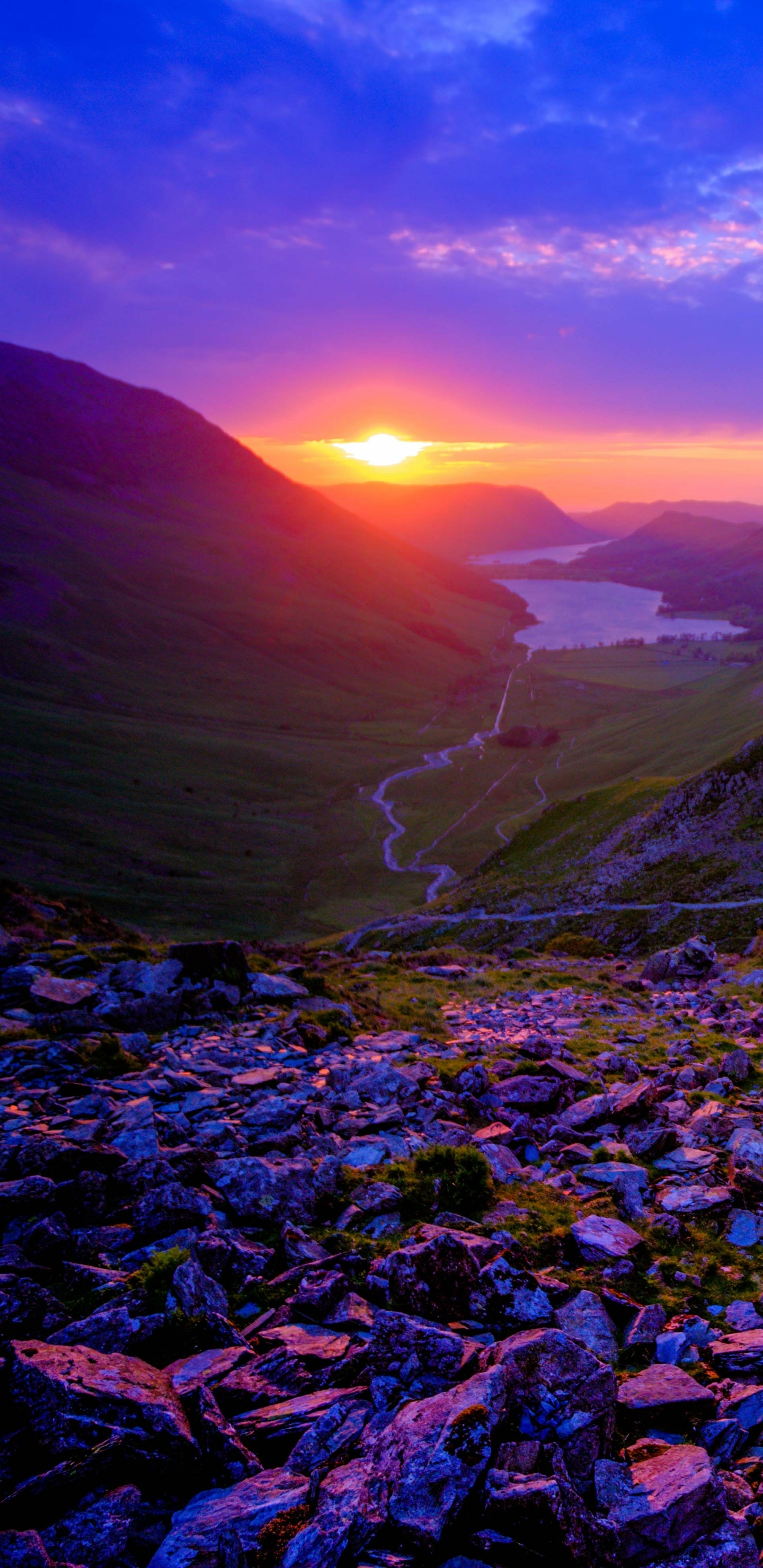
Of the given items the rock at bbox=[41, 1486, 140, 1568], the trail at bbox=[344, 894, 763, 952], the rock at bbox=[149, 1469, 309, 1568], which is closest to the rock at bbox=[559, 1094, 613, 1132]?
the rock at bbox=[149, 1469, 309, 1568]

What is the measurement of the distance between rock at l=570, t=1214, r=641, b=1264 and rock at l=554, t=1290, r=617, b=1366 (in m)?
1.10

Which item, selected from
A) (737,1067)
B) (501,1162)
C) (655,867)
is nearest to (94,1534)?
(501,1162)

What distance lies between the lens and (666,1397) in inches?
267

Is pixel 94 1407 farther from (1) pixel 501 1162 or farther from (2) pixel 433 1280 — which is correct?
(1) pixel 501 1162

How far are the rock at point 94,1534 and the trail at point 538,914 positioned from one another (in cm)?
3669

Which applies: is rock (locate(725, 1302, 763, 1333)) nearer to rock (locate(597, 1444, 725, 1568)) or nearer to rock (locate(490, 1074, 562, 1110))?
rock (locate(597, 1444, 725, 1568))

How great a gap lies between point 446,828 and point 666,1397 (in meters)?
94.5

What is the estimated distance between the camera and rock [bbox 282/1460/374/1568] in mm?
4996

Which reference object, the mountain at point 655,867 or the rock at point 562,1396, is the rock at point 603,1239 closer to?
the rock at point 562,1396

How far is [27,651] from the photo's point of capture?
6762 inches

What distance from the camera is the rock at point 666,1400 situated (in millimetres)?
6664

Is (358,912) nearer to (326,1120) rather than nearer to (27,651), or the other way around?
(326,1120)

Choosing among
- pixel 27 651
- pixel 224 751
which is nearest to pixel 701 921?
pixel 224 751

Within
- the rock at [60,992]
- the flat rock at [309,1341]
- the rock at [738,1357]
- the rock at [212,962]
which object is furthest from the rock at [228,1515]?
the rock at [212,962]
